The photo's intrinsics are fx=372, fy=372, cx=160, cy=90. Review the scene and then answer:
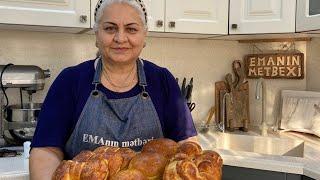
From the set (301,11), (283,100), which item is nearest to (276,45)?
(283,100)

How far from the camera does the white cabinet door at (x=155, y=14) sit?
174 centimetres

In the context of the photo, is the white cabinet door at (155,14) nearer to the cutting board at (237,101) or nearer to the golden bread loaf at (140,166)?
the cutting board at (237,101)

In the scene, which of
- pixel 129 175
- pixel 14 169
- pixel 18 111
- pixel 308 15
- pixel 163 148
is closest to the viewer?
pixel 129 175

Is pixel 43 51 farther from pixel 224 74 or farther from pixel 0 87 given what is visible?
pixel 224 74

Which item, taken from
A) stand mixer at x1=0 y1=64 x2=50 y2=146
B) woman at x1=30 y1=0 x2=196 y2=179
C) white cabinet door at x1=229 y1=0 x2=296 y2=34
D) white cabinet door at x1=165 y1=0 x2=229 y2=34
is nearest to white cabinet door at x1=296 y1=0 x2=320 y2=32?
white cabinet door at x1=229 y1=0 x2=296 y2=34

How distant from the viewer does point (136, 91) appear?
0.94 meters

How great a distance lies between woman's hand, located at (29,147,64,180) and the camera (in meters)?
0.78

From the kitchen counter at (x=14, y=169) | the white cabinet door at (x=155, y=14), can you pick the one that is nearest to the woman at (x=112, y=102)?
the kitchen counter at (x=14, y=169)

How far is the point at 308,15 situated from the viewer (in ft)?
5.54

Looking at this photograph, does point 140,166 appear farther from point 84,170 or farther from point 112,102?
point 112,102

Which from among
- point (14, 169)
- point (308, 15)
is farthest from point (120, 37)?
point (308, 15)

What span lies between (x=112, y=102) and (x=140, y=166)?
0.37 metres

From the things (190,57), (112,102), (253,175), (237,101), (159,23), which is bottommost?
(253,175)

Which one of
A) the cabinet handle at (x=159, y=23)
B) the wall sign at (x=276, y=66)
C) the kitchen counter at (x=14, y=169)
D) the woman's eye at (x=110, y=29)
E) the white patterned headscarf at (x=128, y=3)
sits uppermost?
the cabinet handle at (x=159, y=23)
